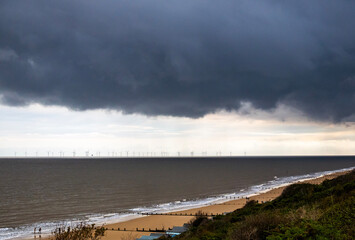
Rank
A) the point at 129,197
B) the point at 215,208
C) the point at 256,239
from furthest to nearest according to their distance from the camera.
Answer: the point at 129,197 < the point at 215,208 < the point at 256,239

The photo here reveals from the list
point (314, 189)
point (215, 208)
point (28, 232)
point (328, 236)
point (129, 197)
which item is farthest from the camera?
point (129, 197)

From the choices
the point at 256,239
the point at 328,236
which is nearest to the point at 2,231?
the point at 256,239

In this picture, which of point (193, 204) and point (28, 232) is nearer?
point (28, 232)

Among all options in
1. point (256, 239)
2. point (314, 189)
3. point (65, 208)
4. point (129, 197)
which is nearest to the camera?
point (256, 239)

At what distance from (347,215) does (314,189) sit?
2420 cm

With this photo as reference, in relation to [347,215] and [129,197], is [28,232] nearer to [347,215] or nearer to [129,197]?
[129,197]

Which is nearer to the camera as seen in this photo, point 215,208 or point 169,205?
point 215,208

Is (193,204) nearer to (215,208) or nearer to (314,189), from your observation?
(215,208)

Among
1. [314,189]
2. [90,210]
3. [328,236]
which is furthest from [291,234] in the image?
[90,210]

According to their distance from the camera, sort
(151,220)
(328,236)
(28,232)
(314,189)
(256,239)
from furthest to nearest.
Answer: (151,220) < (28,232) < (314,189) < (256,239) < (328,236)

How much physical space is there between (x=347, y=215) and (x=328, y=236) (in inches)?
126

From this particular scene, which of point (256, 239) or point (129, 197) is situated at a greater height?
point (256, 239)

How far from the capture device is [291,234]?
38.2 ft

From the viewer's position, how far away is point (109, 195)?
253ft
